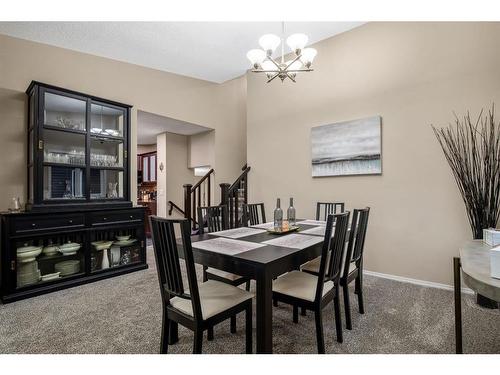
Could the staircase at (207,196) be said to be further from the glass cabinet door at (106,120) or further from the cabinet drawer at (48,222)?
the cabinet drawer at (48,222)

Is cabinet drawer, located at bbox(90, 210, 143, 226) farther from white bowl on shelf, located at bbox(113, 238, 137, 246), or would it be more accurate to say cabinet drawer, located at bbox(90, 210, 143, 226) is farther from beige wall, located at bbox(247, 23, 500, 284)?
beige wall, located at bbox(247, 23, 500, 284)

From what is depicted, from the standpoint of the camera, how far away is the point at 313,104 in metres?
3.86

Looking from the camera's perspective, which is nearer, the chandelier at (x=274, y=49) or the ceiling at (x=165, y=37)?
the chandelier at (x=274, y=49)

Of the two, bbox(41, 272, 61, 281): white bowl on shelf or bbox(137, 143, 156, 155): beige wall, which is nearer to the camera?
bbox(41, 272, 61, 281): white bowl on shelf

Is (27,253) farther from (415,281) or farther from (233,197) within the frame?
(415,281)

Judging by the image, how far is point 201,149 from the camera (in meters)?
5.91

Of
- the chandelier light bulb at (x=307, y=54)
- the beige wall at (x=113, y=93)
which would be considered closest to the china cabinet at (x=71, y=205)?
the beige wall at (x=113, y=93)

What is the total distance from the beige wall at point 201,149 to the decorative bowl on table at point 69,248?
3.03 m

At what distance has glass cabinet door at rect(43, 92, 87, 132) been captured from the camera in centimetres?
295

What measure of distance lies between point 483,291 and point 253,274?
1051mm

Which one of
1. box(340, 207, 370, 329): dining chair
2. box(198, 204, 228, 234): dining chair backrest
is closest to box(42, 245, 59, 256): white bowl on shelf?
box(198, 204, 228, 234): dining chair backrest

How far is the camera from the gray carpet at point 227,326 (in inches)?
71.7

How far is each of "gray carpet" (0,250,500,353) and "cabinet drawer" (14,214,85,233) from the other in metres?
0.71
